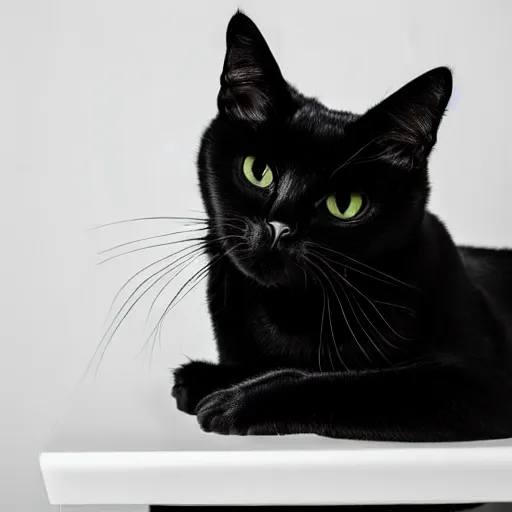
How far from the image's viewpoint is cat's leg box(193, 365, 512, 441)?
722mm

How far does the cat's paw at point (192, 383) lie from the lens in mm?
834

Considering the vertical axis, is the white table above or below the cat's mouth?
below

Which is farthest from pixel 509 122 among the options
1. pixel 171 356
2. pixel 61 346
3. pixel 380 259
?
pixel 61 346

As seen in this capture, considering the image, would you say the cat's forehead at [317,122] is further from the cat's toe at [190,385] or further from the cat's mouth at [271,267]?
the cat's toe at [190,385]

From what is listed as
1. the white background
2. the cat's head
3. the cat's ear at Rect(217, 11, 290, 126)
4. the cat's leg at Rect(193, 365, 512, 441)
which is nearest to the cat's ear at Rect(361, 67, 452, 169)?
the cat's head

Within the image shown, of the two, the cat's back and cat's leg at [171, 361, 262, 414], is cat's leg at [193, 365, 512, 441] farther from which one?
the cat's back

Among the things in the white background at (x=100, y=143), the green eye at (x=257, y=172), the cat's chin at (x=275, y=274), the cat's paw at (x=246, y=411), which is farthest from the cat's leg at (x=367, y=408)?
the white background at (x=100, y=143)

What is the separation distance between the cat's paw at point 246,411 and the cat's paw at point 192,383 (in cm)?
5

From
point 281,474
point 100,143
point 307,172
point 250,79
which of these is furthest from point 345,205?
point 100,143

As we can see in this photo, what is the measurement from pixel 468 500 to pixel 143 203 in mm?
732

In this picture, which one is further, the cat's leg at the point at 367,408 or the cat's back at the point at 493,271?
Answer: the cat's back at the point at 493,271

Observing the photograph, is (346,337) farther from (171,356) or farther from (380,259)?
(171,356)

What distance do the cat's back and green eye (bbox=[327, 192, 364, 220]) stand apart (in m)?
0.24

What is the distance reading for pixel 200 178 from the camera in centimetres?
92
